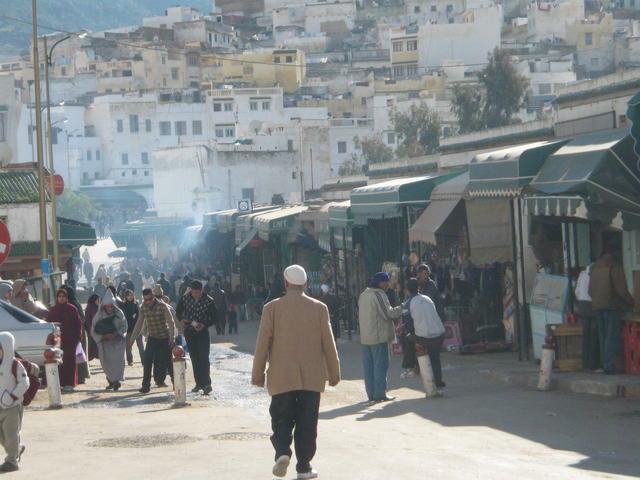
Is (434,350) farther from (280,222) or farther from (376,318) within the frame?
(280,222)

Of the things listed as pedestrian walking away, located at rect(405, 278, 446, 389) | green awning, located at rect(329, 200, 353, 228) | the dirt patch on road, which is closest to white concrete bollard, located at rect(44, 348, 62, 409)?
the dirt patch on road

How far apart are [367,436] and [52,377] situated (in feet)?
15.4

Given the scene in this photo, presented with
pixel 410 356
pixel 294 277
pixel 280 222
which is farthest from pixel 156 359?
pixel 280 222

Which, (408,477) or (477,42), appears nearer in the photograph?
(408,477)

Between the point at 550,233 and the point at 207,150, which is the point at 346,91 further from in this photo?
the point at 550,233

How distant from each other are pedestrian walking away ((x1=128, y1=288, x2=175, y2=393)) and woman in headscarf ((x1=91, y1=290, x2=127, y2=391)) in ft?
1.57

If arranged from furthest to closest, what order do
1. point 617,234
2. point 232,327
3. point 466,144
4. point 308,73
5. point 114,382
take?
point 308,73, point 232,327, point 466,144, point 114,382, point 617,234

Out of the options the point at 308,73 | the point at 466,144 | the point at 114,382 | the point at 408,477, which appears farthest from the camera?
the point at 308,73

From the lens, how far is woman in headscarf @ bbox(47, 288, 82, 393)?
1655 cm

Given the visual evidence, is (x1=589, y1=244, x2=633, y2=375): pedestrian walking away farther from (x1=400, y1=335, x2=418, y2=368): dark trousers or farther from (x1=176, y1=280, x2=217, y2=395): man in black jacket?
(x1=176, y1=280, x2=217, y2=395): man in black jacket

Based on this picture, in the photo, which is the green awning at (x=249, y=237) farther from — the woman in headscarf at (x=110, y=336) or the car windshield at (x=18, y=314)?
the car windshield at (x=18, y=314)

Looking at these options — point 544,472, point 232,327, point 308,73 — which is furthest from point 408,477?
point 308,73

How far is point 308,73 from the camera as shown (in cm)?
12550

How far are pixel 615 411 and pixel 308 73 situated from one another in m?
115
